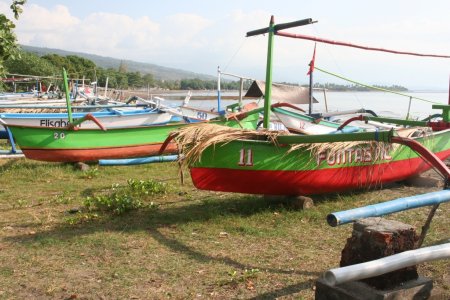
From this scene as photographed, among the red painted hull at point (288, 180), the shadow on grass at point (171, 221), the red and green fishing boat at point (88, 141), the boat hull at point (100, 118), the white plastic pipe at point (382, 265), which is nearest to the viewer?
the white plastic pipe at point (382, 265)

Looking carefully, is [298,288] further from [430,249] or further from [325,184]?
[325,184]

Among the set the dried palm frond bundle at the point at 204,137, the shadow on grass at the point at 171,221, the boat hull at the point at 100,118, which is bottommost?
the shadow on grass at the point at 171,221

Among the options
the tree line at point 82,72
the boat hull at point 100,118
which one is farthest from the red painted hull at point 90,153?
the tree line at point 82,72

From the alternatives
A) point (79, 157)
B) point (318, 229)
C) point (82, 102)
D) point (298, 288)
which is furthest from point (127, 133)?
point (82, 102)

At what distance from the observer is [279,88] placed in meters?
14.1

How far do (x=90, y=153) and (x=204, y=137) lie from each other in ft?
17.2

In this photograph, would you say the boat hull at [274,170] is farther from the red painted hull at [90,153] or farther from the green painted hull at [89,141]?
the red painted hull at [90,153]

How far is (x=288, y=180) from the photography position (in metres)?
5.93

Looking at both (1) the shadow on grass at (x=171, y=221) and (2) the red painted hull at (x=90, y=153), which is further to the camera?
(2) the red painted hull at (x=90, y=153)

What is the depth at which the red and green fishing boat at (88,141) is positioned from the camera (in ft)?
30.9

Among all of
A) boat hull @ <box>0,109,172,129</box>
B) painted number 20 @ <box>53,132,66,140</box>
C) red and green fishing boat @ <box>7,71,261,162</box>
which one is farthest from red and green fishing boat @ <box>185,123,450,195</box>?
boat hull @ <box>0,109,172,129</box>

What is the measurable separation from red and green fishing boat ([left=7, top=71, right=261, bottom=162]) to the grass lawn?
191cm

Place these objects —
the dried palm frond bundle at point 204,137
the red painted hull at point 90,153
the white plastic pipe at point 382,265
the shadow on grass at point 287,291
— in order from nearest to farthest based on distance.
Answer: the white plastic pipe at point 382,265
the shadow on grass at point 287,291
the dried palm frond bundle at point 204,137
the red painted hull at point 90,153

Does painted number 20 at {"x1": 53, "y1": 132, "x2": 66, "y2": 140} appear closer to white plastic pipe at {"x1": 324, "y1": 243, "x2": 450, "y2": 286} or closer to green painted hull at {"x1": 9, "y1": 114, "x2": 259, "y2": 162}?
green painted hull at {"x1": 9, "y1": 114, "x2": 259, "y2": 162}
